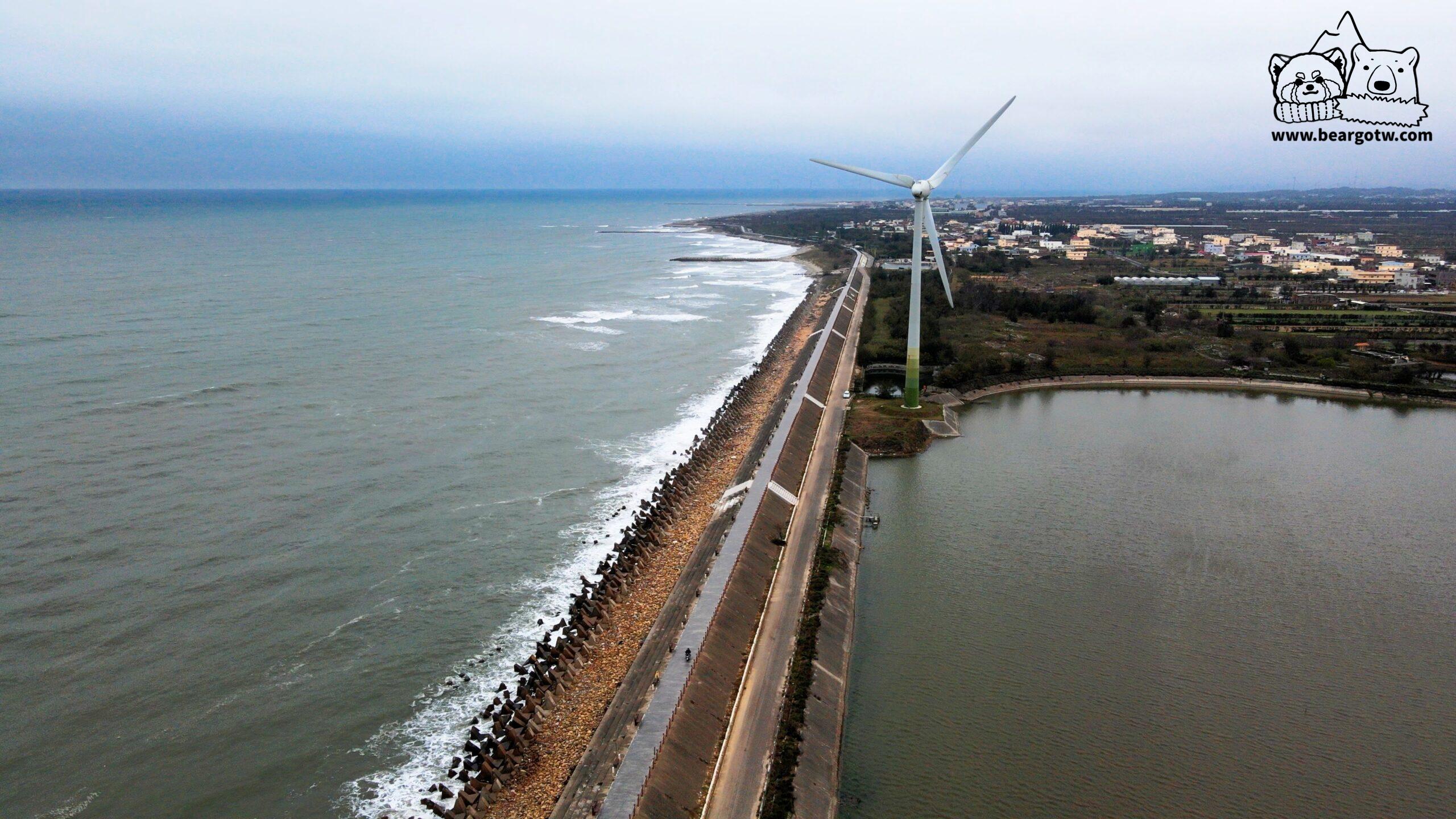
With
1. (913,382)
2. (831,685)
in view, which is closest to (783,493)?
(831,685)

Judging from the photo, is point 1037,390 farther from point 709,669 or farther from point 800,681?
point 709,669

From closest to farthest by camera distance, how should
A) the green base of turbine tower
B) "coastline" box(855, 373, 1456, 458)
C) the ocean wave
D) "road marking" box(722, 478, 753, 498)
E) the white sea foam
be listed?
the white sea foam → "road marking" box(722, 478, 753, 498) → "coastline" box(855, 373, 1456, 458) → the green base of turbine tower → the ocean wave

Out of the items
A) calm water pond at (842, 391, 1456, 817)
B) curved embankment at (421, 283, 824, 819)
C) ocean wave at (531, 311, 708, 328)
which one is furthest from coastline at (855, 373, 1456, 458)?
ocean wave at (531, 311, 708, 328)

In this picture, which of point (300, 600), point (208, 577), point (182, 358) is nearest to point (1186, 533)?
point (300, 600)

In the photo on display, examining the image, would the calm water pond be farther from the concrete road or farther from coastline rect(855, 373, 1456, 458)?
the concrete road

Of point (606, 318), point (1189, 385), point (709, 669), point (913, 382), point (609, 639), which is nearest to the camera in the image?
point (709, 669)

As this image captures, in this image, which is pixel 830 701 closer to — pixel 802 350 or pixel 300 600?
pixel 300 600

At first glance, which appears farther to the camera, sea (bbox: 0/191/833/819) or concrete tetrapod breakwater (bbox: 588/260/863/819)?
sea (bbox: 0/191/833/819)
